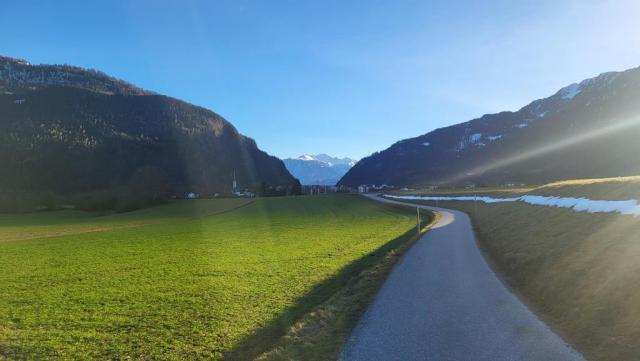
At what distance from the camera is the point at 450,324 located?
10703 millimetres

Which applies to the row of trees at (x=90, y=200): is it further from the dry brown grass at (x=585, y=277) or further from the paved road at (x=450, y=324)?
the paved road at (x=450, y=324)

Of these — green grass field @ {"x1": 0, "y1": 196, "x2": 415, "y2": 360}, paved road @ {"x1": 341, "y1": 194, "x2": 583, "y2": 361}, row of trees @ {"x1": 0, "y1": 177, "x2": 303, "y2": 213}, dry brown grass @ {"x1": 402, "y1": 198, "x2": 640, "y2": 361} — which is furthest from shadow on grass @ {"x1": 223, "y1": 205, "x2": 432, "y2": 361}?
row of trees @ {"x1": 0, "y1": 177, "x2": 303, "y2": 213}

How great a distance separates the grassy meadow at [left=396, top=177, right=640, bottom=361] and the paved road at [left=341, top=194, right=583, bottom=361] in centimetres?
70

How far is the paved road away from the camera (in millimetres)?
8781

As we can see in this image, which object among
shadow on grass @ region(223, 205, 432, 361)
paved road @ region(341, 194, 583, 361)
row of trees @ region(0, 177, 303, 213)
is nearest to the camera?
paved road @ region(341, 194, 583, 361)

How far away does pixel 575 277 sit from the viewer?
1348 cm

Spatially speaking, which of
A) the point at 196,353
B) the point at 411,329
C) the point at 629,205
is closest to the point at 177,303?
the point at 196,353

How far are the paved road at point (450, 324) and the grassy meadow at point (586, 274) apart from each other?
0.70 meters

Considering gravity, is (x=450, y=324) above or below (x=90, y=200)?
below

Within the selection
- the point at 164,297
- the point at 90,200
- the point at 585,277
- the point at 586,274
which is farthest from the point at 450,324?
the point at 90,200

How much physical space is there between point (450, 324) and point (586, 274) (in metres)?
5.92

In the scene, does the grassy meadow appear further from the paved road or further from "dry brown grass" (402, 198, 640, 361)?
the paved road

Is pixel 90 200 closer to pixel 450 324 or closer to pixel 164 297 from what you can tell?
pixel 164 297

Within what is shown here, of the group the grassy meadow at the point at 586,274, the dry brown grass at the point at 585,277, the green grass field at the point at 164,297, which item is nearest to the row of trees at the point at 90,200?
the green grass field at the point at 164,297
